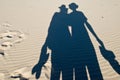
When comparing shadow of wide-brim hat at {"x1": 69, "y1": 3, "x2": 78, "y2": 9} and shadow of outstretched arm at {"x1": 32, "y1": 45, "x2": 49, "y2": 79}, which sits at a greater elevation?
shadow of wide-brim hat at {"x1": 69, "y1": 3, "x2": 78, "y2": 9}

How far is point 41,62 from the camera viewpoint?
17.8ft

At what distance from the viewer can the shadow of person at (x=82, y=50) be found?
197 inches

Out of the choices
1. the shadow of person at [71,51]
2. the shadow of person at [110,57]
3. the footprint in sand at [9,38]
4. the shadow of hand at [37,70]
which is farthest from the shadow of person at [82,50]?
Answer: the footprint in sand at [9,38]

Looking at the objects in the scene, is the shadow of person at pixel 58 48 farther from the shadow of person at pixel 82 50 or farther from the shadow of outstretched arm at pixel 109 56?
the shadow of outstretched arm at pixel 109 56

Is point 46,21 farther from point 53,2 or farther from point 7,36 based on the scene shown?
point 53,2

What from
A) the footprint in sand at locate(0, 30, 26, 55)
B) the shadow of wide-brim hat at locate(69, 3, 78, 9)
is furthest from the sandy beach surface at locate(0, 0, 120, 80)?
the shadow of wide-brim hat at locate(69, 3, 78, 9)

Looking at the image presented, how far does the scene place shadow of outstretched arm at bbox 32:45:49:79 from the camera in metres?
4.98

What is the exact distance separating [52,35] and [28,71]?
2397 mm

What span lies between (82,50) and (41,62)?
158cm

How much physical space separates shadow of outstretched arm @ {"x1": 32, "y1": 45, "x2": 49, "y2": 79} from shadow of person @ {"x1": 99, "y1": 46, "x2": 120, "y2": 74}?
1.95 meters

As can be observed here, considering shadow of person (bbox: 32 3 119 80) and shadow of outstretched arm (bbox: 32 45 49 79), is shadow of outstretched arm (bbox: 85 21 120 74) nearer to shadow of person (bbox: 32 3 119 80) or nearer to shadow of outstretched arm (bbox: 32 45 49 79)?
shadow of person (bbox: 32 3 119 80)

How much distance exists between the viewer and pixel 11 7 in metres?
9.69

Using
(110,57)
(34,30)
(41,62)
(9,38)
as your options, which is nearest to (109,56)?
(110,57)

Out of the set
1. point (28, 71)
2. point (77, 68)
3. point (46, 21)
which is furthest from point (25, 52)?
point (46, 21)
